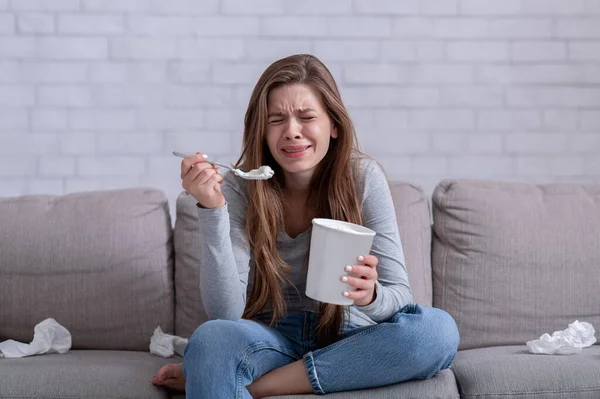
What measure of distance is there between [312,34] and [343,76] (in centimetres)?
18

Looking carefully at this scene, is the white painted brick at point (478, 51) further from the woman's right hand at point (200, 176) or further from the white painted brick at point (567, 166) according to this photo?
the woman's right hand at point (200, 176)

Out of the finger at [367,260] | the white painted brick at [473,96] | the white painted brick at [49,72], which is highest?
the white painted brick at [49,72]

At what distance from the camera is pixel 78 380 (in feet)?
6.32

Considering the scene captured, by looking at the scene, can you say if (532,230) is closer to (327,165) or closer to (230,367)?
(327,165)

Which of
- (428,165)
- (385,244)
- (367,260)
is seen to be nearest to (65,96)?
(428,165)

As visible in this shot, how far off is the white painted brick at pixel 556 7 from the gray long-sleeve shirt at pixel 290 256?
1263 mm

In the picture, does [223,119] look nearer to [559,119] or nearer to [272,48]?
[272,48]

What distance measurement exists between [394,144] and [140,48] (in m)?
0.95

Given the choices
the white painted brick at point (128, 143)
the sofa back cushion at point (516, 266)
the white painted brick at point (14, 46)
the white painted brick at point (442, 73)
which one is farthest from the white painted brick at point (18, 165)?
the sofa back cushion at point (516, 266)

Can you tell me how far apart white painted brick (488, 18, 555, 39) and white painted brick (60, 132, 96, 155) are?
57.5 inches

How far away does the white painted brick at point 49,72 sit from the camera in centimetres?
301

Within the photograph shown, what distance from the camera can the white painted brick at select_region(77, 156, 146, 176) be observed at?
3.03 m

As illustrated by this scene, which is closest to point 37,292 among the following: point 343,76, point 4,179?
point 4,179

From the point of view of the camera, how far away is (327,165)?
213 centimetres
